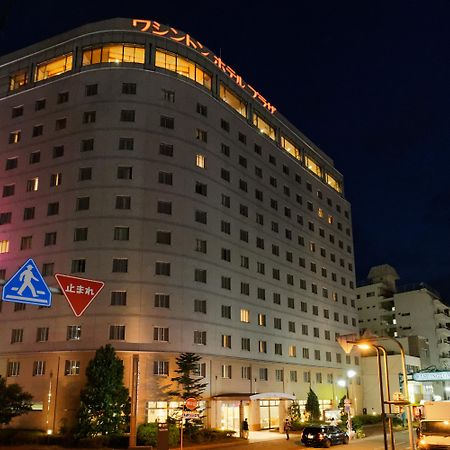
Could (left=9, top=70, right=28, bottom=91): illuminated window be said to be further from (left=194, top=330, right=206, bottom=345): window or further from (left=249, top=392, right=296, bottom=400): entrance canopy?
(left=249, top=392, right=296, bottom=400): entrance canopy

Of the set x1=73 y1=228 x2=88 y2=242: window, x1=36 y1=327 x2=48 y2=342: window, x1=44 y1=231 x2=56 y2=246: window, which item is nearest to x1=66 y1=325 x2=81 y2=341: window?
x1=36 y1=327 x2=48 y2=342: window

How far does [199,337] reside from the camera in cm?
5097

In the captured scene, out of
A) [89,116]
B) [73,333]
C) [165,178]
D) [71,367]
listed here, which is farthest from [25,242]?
[165,178]

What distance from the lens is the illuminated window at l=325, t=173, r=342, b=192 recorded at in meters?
85.9

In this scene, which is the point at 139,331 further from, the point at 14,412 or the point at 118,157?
the point at 118,157

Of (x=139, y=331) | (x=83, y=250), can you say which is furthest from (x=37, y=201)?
(x=139, y=331)

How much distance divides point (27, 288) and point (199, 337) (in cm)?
3616

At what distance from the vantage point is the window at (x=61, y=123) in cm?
5341

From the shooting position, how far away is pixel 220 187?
57.7 metres

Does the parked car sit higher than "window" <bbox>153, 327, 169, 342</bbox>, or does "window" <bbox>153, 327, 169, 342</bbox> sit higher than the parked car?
"window" <bbox>153, 327, 169, 342</bbox>

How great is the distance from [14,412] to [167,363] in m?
12.8

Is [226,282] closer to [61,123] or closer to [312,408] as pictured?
[312,408]

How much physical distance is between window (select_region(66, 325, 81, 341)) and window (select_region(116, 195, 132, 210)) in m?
11.1

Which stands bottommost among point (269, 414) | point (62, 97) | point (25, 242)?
point (269, 414)
